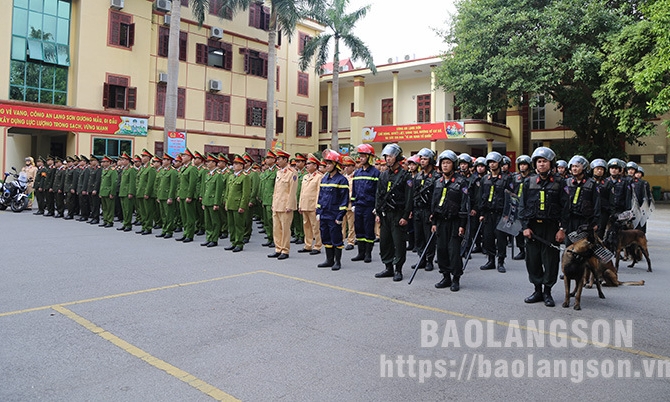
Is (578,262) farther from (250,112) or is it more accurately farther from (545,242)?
(250,112)

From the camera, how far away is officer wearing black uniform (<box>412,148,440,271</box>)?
756 centimetres

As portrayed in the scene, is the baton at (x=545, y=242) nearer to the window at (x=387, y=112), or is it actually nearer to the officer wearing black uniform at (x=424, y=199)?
the officer wearing black uniform at (x=424, y=199)

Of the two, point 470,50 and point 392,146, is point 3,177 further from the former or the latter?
point 470,50

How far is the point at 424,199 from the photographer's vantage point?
7.64 meters

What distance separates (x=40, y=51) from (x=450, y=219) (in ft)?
75.2

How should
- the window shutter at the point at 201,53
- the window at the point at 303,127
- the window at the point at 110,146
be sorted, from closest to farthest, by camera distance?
the window at the point at 110,146
the window shutter at the point at 201,53
the window at the point at 303,127

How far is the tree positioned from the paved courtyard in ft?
50.0

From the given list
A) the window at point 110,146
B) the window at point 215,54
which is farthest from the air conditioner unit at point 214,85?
the window at point 110,146

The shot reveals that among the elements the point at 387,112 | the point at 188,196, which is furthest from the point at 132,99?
the point at 387,112

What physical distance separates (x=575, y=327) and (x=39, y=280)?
267 inches

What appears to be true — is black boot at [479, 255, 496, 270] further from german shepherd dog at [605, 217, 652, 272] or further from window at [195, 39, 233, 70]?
window at [195, 39, 233, 70]

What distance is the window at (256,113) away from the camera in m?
30.4

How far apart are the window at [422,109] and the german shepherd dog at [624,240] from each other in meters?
26.1

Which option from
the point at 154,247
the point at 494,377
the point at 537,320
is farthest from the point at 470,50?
the point at 494,377
